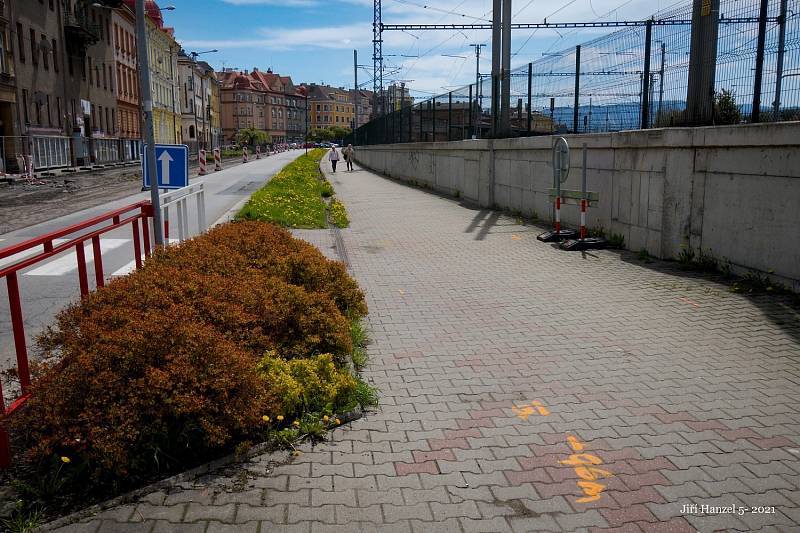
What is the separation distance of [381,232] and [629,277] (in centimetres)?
660

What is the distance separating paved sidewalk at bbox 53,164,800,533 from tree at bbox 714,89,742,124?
2.29 metres

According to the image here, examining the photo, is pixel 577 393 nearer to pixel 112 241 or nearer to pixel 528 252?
pixel 528 252

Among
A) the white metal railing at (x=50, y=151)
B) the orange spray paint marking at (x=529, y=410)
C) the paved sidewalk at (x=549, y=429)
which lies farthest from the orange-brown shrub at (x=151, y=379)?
the white metal railing at (x=50, y=151)

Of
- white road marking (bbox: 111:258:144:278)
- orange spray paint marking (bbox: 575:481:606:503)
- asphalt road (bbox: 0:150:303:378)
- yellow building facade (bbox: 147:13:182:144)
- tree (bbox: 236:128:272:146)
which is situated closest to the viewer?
orange spray paint marking (bbox: 575:481:606:503)

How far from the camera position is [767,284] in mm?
8242

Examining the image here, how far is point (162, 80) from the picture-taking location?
8850 centimetres

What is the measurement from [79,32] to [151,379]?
55.1 m

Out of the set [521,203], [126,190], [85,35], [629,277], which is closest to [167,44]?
[85,35]

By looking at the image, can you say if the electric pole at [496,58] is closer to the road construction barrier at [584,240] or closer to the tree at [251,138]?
the road construction barrier at [584,240]

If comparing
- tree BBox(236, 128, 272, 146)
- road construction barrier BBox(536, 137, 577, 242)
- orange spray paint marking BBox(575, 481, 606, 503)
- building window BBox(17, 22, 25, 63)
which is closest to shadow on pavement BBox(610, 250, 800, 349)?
road construction barrier BBox(536, 137, 577, 242)

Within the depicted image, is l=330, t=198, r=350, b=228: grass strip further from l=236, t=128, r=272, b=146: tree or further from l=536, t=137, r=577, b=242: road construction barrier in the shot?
l=236, t=128, r=272, b=146: tree

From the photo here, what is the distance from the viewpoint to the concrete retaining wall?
8.03 m

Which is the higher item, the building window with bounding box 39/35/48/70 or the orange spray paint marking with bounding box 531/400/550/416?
the building window with bounding box 39/35/48/70

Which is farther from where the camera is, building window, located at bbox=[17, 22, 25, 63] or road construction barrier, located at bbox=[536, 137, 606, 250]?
building window, located at bbox=[17, 22, 25, 63]
